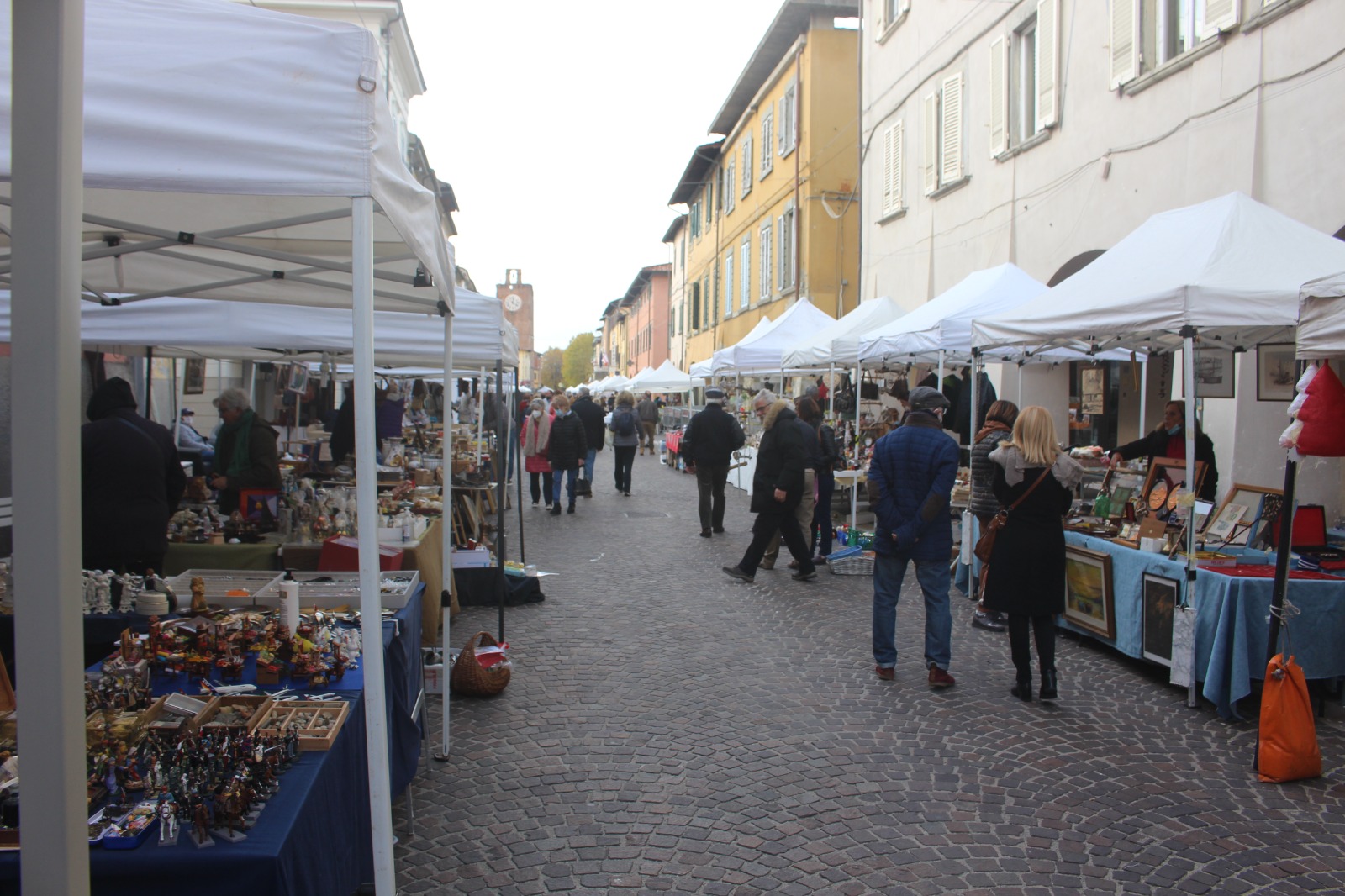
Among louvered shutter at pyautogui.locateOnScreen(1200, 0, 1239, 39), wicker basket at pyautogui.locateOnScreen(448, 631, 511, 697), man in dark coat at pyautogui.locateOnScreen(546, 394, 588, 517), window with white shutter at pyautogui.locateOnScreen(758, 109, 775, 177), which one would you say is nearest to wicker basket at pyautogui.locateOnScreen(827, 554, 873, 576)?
wicker basket at pyautogui.locateOnScreen(448, 631, 511, 697)

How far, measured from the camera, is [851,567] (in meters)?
9.10

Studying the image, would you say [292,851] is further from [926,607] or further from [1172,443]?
[1172,443]

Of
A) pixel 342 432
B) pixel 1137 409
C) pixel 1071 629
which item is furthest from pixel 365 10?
pixel 1071 629

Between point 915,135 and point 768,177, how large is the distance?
30.5 ft

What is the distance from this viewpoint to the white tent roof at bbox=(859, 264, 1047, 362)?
29.7ft

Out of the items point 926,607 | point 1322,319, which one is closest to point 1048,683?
point 926,607

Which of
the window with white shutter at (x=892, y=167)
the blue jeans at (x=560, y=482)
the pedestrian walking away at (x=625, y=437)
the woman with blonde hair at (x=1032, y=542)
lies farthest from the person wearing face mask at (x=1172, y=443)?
the window with white shutter at (x=892, y=167)

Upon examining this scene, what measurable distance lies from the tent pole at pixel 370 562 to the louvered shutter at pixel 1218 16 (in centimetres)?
857

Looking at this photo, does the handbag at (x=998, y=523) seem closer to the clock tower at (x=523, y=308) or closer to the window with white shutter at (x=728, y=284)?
the window with white shutter at (x=728, y=284)

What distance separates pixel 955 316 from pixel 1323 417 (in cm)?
499

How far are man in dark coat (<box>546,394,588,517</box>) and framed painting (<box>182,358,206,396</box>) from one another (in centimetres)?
532

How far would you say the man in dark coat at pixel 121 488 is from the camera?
4449 mm

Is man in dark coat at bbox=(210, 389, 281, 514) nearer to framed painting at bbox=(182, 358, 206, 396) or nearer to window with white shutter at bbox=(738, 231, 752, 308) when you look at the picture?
framed painting at bbox=(182, 358, 206, 396)

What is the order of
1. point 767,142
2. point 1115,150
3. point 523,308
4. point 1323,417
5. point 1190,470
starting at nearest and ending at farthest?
1. point 1323,417
2. point 1190,470
3. point 1115,150
4. point 767,142
5. point 523,308
